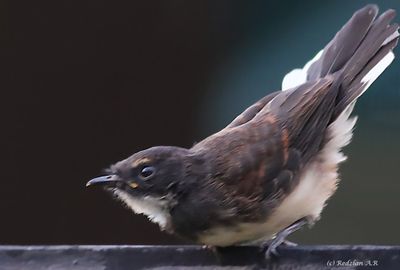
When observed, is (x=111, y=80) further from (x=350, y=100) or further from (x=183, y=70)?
(x=350, y=100)

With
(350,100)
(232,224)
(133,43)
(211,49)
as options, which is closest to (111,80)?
(133,43)

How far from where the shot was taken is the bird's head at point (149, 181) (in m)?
3.59

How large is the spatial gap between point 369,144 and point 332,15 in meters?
0.88

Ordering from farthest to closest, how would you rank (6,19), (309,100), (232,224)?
(6,19), (309,100), (232,224)

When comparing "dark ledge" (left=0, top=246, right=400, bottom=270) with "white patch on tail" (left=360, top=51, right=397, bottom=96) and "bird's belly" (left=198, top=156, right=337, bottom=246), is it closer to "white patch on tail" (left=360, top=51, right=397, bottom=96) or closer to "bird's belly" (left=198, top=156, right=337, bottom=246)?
"bird's belly" (left=198, top=156, right=337, bottom=246)

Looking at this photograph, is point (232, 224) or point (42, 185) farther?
point (42, 185)

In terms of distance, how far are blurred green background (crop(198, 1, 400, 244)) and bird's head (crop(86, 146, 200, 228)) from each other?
2.98 meters

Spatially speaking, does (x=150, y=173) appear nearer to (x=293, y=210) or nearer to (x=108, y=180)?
(x=108, y=180)

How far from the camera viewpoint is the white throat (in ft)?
11.8

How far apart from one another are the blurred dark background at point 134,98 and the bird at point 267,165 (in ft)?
7.24

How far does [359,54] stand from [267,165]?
2.54 feet

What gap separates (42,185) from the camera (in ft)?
21.9

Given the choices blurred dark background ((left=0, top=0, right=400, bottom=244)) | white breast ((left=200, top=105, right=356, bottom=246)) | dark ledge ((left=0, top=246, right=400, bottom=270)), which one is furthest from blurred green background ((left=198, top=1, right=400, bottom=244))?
dark ledge ((left=0, top=246, right=400, bottom=270))

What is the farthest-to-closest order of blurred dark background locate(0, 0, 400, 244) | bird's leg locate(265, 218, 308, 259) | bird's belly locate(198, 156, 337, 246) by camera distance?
blurred dark background locate(0, 0, 400, 244) → bird's belly locate(198, 156, 337, 246) → bird's leg locate(265, 218, 308, 259)
